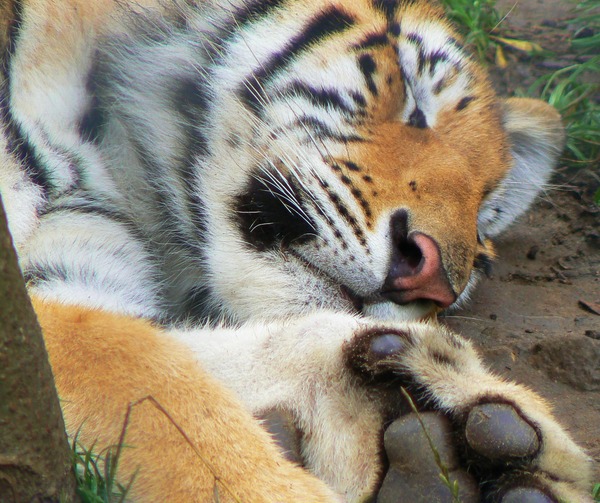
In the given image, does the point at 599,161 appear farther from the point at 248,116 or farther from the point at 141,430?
the point at 141,430

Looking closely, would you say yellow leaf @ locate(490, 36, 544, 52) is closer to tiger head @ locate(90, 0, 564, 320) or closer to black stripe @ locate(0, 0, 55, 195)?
tiger head @ locate(90, 0, 564, 320)

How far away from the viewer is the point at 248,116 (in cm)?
224

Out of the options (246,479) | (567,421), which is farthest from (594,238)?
(246,479)

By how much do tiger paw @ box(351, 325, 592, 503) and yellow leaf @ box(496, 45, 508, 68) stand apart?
2.89m

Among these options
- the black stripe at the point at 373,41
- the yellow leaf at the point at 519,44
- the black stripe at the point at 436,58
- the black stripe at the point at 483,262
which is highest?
the black stripe at the point at 373,41

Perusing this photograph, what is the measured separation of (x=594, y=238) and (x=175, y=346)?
2.32m

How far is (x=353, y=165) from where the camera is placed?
2.10 m

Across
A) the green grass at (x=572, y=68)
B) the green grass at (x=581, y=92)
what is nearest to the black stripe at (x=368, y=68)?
the green grass at (x=581, y=92)

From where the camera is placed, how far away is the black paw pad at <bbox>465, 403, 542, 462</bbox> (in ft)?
4.72

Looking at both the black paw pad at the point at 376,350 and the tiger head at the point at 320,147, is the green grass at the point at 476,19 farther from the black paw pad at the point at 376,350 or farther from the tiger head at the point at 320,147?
the black paw pad at the point at 376,350

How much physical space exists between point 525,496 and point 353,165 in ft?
3.21

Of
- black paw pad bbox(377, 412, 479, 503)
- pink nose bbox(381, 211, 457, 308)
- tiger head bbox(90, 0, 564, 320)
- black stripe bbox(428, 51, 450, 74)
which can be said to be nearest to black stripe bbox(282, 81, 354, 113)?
tiger head bbox(90, 0, 564, 320)

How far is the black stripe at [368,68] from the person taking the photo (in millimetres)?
Answer: 2342

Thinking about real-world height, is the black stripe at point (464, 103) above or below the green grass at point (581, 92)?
above
